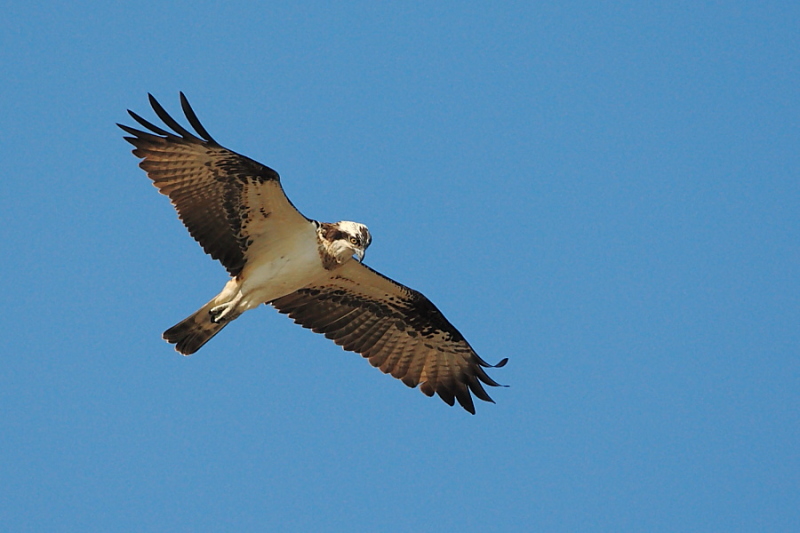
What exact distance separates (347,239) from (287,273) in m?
0.90

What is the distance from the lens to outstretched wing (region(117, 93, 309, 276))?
40.0 feet

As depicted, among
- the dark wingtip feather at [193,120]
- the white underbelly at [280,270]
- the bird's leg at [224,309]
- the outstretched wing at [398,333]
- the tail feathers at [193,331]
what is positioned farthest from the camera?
the outstretched wing at [398,333]

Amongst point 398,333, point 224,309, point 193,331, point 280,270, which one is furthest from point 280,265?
point 398,333

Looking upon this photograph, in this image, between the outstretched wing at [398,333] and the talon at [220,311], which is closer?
the talon at [220,311]

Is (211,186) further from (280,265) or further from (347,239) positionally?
(347,239)

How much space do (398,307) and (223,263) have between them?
2459 millimetres

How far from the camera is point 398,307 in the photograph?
14227 mm

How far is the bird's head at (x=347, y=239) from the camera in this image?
1230 centimetres

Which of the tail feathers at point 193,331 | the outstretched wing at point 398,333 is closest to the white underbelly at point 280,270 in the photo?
the tail feathers at point 193,331

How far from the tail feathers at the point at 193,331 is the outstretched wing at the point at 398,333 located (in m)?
1.13

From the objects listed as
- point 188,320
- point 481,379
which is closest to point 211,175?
point 188,320

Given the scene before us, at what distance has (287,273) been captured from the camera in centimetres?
1280

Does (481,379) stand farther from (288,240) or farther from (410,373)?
(288,240)

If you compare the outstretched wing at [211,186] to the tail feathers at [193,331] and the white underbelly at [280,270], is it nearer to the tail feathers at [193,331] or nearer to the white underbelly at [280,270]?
the white underbelly at [280,270]
